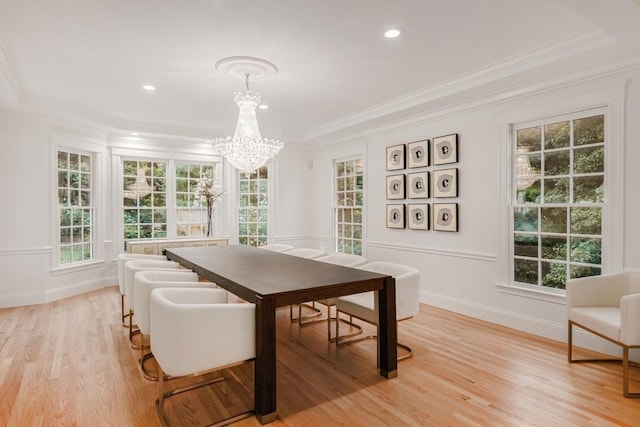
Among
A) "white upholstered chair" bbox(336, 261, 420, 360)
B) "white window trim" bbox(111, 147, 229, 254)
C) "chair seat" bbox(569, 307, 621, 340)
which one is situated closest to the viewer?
"chair seat" bbox(569, 307, 621, 340)

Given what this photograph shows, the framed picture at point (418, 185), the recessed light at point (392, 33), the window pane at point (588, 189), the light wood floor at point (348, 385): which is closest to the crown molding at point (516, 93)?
the framed picture at point (418, 185)

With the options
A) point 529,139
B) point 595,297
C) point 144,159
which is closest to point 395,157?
point 529,139

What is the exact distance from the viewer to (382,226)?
561 centimetres

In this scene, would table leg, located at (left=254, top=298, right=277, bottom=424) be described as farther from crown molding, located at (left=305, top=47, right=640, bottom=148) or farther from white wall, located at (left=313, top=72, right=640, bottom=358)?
crown molding, located at (left=305, top=47, right=640, bottom=148)

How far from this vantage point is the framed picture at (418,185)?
4.86m

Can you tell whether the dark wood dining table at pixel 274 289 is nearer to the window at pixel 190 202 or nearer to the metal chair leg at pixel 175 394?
the metal chair leg at pixel 175 394

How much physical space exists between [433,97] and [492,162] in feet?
3.29

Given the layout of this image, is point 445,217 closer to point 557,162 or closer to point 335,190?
point 557,162

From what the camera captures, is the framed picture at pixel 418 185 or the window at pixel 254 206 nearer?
the framed picture at pixel 418 185

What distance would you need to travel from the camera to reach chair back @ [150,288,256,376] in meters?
2.05

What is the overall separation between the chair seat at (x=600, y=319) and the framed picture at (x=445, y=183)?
1.87 metres

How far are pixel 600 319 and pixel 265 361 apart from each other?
8.29 ft

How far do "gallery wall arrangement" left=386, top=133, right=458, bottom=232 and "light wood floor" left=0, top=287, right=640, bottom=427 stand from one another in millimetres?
1535

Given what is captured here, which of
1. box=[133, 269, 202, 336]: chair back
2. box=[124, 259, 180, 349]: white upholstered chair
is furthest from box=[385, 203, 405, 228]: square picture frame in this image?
box=[133, 269, 202, 336]: chair back
